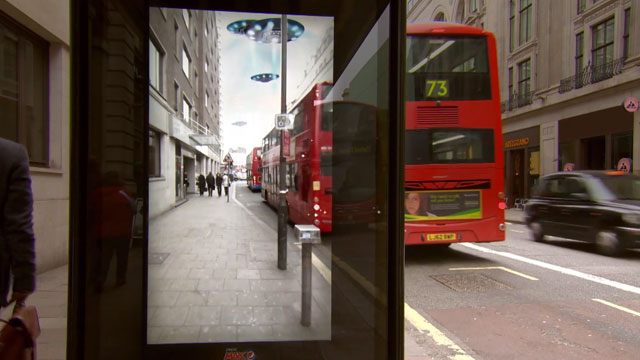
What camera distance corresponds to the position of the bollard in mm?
3307

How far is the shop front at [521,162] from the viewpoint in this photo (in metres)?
21.7

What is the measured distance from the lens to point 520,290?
5.25 meters

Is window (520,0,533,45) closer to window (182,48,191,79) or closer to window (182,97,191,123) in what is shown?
window (182,48,191,79)

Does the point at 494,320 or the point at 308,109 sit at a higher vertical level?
the point at 308,109

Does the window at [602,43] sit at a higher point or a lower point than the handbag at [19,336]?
higher

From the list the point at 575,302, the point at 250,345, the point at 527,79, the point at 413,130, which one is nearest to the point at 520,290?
the point at 575,302

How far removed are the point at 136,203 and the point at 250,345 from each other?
4.41ft

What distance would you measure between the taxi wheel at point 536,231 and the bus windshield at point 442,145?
12.4 ft

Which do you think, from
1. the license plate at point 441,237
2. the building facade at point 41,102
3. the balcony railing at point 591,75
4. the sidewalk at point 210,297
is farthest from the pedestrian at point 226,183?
the balcony railing at point 591,75

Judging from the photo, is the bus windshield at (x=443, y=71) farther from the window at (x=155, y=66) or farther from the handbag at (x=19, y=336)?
the handbag at (x=19, y=336)

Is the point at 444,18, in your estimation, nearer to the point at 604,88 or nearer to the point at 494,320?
the point at 604,88

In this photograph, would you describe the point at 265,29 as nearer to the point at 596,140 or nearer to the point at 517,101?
the point at 596,140

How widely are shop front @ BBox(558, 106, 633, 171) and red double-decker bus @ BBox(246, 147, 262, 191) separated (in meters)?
16.2

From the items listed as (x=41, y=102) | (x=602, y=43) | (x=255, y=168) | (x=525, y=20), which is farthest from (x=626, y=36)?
(x=41, y=102)
